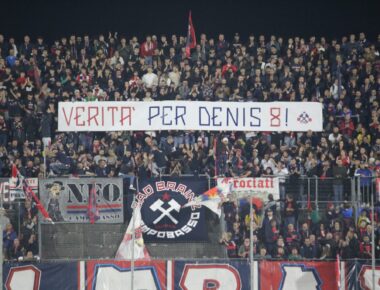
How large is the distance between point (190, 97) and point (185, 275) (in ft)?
26.6

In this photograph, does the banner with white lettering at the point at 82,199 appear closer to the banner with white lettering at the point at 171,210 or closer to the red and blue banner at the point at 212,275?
Answer: the banner with white lettering at the point at 171,210

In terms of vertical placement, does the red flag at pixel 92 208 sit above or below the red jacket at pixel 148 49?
below

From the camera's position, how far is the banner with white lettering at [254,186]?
23.7 metres

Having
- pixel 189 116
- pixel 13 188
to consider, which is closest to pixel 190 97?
pixel 189 116

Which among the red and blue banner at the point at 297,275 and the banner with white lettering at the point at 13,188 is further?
the banner with white lettering at the point at 13,188

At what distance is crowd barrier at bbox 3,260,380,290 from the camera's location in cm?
2208

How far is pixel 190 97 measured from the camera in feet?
96.2

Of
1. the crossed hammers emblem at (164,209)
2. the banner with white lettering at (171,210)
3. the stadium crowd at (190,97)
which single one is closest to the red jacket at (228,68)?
the stadium crowd at (190,97)

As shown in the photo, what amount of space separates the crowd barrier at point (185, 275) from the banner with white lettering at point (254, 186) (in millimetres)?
2039

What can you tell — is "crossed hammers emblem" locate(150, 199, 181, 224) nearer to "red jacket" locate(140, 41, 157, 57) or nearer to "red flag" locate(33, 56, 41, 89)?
"red flag" locate(33, 56, 41, 89)

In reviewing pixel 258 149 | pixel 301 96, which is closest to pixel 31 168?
pixel 258 149

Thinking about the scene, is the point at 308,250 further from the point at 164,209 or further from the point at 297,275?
the point at 164,209

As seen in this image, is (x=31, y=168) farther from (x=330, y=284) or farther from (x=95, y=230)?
(x=330, y=284)

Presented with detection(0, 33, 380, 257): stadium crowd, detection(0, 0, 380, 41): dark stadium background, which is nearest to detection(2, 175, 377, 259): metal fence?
detection(0, 33, 380, 257): stadium crowd
